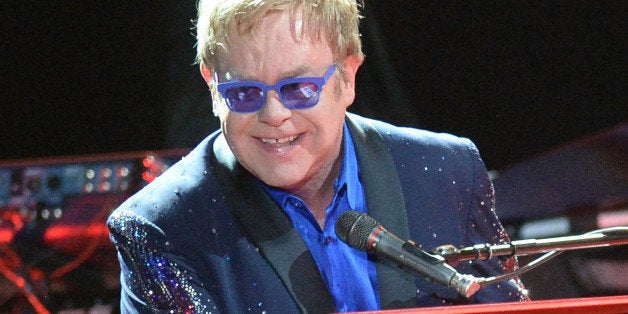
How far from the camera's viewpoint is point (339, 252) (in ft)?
5.98

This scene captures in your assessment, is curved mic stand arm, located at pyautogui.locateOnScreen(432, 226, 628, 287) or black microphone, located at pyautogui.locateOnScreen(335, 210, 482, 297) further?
curved mic stand arm, located at pyautogui.locateOnScreen(432, 226, 628, 287)

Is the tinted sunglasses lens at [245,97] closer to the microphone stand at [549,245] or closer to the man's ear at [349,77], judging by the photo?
the man's ear at [349,77]

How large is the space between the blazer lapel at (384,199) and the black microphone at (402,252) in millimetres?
306

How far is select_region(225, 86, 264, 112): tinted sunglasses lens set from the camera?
5.48 feet

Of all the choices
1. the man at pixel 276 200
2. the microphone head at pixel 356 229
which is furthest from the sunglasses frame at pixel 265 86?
the microphone head at pixel 356 229

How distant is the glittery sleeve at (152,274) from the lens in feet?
5.47

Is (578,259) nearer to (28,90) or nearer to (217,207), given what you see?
(217,207)

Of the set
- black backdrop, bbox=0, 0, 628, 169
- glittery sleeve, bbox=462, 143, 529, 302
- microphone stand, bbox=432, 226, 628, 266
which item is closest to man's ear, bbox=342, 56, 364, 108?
glittery sleeve, bbox=462, 143, 529, 302

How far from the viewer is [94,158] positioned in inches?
132

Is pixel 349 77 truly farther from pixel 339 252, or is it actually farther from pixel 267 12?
pixel 339 252

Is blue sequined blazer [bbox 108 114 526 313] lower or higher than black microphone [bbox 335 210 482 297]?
lower

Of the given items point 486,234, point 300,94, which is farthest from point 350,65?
point 486,234

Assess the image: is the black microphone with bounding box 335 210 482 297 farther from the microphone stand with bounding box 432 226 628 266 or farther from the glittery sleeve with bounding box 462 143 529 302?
the glittery sleeve with bounding box 462 143 529 302

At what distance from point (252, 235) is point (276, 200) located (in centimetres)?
11
